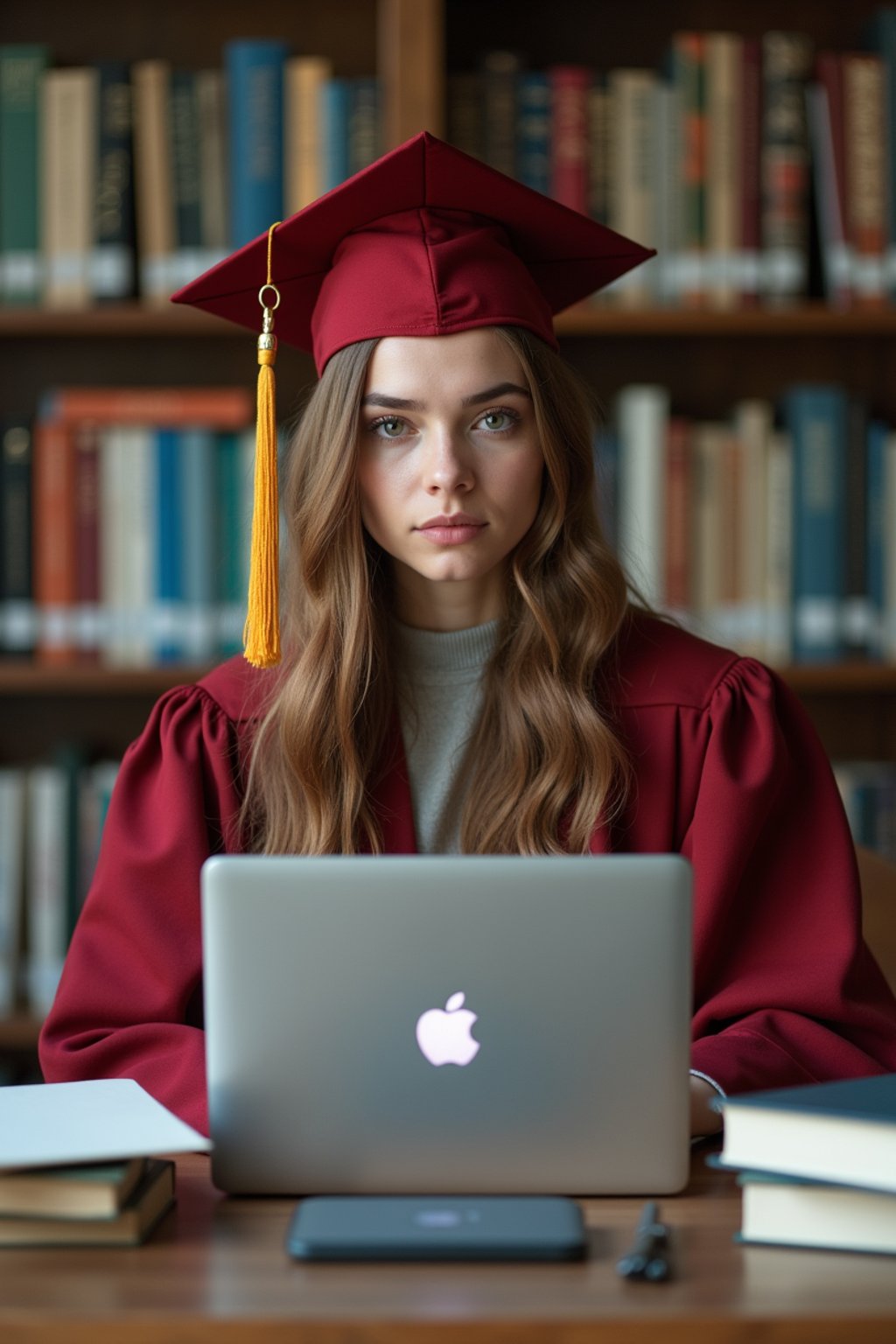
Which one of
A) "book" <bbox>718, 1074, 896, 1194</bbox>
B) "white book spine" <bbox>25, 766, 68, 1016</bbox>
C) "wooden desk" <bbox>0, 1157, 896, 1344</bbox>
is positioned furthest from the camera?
"white book spine" <bbox>25, 766, 68, 1016</bbox>

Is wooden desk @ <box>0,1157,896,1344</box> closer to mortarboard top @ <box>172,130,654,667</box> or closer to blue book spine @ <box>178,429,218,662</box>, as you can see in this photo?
mortarboard top @ <box>172,130,654,667</box>

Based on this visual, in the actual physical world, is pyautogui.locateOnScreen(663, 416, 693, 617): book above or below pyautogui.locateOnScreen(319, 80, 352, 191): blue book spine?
below

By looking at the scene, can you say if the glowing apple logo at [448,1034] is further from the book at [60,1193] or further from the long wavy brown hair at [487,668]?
the long wavy brown hair at [487,668]

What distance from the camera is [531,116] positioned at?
2.46 m

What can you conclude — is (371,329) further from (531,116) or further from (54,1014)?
(531,116)

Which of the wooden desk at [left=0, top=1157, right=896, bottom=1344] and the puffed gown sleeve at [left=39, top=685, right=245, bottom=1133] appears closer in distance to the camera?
the wooden desk at [left=0, top=1157, right=896, bottom=1344]

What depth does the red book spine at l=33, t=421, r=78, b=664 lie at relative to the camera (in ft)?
8.20

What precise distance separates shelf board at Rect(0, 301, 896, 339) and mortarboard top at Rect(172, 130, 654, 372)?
2.61 ft

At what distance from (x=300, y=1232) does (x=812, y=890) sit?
77 centimetres

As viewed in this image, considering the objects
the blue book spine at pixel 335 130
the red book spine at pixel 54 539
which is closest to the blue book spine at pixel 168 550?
the red book spine at pixel 54 539

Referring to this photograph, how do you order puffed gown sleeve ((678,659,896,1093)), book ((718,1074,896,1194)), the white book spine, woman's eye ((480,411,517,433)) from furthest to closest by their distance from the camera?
the white book spine
woman's eye ((480,411,517,433))
puffed gown sleeve ((678,659,896,1093))
book ((718,1074,896,1194))

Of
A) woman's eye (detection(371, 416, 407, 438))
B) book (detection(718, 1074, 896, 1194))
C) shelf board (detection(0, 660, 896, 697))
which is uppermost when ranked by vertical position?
woman's eye (detection(371, 416, 407, 438))

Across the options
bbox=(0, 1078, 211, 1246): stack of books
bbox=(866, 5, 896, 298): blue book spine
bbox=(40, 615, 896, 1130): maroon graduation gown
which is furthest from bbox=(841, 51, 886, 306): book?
bbox=(0, 1078, 211, 1246): stack of books

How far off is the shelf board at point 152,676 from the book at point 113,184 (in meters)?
0.61
